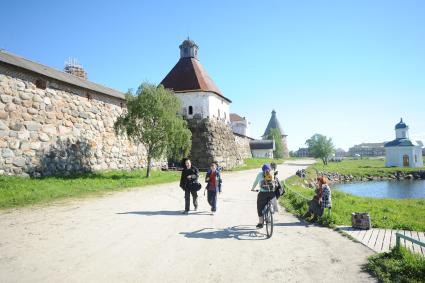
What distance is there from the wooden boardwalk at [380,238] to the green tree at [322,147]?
65.0 metres

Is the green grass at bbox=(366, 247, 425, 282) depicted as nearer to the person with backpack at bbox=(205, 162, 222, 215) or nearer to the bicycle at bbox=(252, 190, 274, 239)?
the bicycle at bbox=(252, 190, 274, 239)

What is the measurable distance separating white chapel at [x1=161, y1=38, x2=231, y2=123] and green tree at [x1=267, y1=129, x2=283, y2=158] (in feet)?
153

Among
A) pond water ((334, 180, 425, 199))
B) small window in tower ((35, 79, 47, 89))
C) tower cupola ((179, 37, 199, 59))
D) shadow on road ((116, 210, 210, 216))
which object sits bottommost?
pond water ((334, 180, 425, 199))

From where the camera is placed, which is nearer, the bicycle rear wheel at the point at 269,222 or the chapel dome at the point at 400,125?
the bicycle rear wheel at the point at 269,222

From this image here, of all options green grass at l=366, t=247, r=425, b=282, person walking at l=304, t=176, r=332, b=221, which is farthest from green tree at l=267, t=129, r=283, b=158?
green grass at l=366, t=247, r=425, b=282

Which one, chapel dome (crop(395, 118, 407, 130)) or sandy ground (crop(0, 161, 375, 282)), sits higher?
chapel dome (crop(395, 118, 407, 130))

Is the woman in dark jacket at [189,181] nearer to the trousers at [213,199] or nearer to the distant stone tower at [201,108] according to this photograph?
the trousers at [213,199]

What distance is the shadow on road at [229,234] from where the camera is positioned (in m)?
7.84

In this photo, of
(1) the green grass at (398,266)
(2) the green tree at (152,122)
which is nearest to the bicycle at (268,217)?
(1) the green grass at (398,266)

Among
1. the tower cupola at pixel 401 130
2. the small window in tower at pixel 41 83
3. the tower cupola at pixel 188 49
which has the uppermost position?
the tower cupola at pixel 188 49

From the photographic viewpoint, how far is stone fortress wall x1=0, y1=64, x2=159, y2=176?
15.9m

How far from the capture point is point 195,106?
33.7 m

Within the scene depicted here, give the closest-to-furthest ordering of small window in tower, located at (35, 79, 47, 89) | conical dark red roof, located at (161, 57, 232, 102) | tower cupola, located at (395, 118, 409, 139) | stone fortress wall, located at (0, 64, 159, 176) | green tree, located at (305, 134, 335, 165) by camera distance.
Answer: stone fortress wall, located at (0, 64, 159, 176) → small window in tower, located at (35, 79, 47, 89) → conical dark red roof, located at (161, 57, 232, 102) → tower cupola, located at (395, 118, 409, 139) → green tree, located at (305, 134, 335, 165)

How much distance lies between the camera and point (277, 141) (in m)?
83.8
